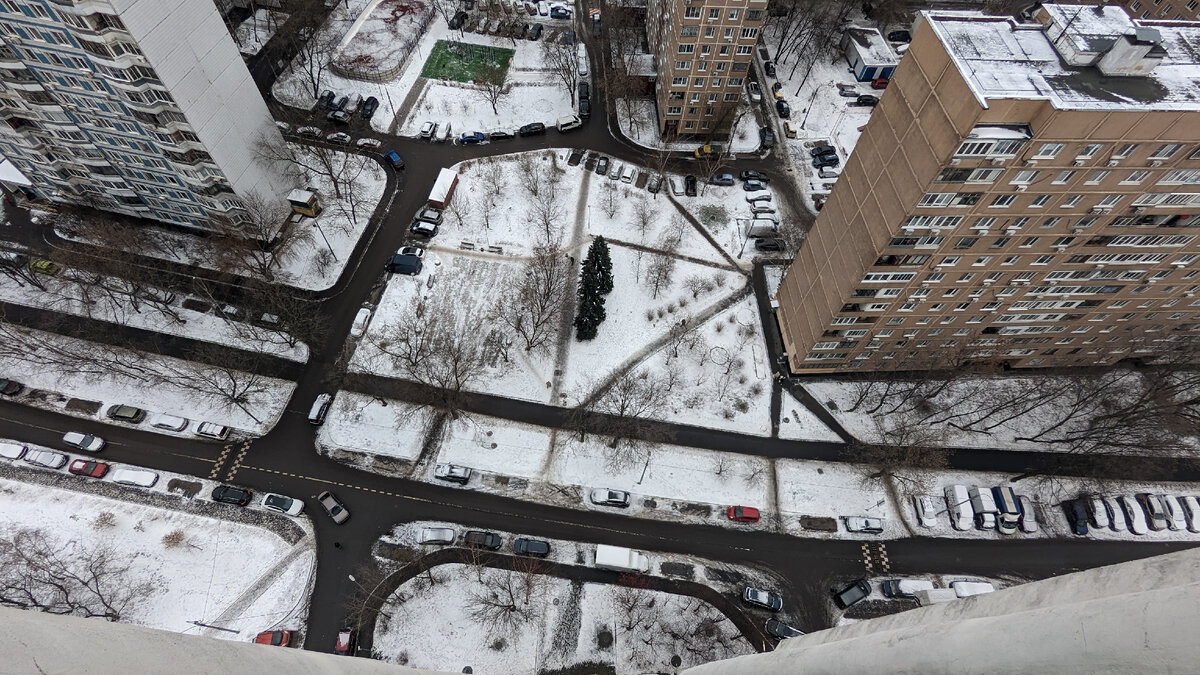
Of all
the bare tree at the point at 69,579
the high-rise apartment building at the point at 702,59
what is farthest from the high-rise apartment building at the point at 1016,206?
the bare tree at the point at 69,579

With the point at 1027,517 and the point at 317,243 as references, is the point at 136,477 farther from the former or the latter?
the point at 1027,517

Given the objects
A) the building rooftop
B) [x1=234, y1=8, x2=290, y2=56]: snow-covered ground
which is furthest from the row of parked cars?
[x1=234, y1=8, x2=290, y2=56]: snow-covered ground

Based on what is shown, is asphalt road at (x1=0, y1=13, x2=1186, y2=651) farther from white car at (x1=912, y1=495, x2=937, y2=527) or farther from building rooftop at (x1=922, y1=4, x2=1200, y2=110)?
building rooftop at (x1=922, y1=4, x2=1200, y2=110)

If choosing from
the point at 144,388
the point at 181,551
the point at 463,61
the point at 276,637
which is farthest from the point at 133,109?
the point at 463,61

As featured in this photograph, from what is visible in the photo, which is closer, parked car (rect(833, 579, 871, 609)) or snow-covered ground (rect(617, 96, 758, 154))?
parked car (rect(833, 579, 871, 609))

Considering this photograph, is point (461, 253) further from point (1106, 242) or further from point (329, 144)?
point (1106, 242)

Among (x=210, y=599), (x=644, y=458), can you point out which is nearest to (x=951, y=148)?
(x=644, y=458)
